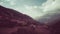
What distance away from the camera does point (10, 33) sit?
3731cm

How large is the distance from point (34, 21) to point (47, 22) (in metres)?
5.38

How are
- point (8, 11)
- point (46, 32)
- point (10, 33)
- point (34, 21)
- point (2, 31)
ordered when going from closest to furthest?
point (2, 31), point (10, 33), point (8, 11), point (46, 32), point (34, 21)

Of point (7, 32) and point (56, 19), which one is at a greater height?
point (56, 19)

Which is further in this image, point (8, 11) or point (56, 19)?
point (56, 19)

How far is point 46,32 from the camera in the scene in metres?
56.0

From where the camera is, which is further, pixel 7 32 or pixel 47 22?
pixel 47 22

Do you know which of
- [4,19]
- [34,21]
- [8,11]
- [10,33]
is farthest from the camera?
[34,21]

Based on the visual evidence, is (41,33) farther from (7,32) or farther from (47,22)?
(7,32)

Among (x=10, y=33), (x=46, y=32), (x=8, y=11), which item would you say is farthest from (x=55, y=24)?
(x=10, y=33)

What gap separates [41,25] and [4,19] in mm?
21345

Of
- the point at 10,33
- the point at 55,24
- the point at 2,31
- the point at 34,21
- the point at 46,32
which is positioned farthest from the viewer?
the point at 55,24

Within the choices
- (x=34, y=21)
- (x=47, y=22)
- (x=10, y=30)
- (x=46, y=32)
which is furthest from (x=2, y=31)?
(x=47, y=22)

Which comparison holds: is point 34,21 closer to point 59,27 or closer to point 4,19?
point 59,27

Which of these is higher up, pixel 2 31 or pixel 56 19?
pixel 56 19
